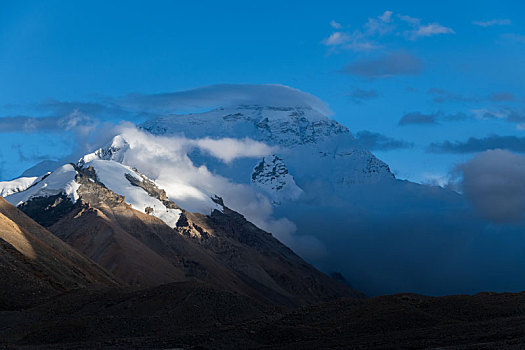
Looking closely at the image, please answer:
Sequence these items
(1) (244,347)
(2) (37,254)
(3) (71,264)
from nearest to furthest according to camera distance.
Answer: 1. (1) (244,347)
2. (2) (37,254)
3. (3) (71,264)

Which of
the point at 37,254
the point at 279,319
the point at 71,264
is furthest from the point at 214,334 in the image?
the point at 71,264

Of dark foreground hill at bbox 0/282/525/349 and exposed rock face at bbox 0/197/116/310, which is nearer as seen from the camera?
dark foreground hill at bbox 0/282/525/349

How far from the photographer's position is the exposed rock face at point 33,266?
320 ft

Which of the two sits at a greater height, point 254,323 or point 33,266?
point 33,266

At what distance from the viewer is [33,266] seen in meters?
116

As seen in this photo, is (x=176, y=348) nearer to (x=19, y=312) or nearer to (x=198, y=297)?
(x=198, y=297)

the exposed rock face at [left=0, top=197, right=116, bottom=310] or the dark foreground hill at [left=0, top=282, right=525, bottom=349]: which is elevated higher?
the exposed rock face at [left=0, top=197, right=116, bottom=310]

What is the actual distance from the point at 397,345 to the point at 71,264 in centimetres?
9956

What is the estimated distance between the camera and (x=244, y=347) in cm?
5950

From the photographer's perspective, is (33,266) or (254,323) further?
(33,266)

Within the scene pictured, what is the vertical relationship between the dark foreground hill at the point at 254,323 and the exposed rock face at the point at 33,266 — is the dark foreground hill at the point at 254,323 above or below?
below

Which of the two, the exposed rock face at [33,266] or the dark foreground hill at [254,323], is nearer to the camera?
the dark foreground hill at [254,323]

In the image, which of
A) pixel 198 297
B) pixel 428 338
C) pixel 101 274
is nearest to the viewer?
Result: pixel 428 338

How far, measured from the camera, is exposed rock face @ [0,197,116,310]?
97562 millimetres
